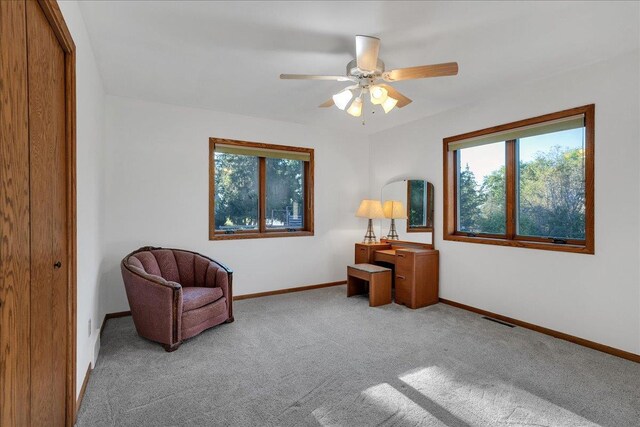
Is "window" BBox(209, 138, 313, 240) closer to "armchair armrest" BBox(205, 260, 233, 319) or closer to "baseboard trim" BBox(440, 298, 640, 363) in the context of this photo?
"armchair armrest" BBox(205, 260, 233, 319)

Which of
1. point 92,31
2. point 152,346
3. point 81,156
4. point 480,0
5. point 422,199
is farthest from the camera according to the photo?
point 422,199

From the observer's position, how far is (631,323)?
2691 millimetres

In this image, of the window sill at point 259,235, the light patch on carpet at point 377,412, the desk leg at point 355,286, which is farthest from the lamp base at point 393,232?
the light patch on carpet at point 377,412

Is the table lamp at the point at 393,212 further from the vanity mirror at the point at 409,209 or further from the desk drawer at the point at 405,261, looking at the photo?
the desk drawer at the point at 405,261

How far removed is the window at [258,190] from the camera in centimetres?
438

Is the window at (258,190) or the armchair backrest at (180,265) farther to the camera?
the window at (258,190)

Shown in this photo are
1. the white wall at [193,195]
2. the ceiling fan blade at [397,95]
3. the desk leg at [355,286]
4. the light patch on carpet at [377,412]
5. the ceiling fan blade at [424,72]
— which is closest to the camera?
the light patch on carpet at [377,412]


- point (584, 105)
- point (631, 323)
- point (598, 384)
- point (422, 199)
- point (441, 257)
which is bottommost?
point (598, 384)

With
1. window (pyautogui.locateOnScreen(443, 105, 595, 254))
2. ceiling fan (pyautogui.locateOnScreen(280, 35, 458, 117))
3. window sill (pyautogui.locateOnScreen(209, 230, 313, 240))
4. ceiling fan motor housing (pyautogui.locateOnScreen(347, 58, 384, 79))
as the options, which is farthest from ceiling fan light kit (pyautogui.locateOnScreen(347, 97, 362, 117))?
window sill (pyautogui.locateOnScreen(209, 230, 313, 240))

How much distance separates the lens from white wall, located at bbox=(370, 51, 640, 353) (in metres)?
2.71

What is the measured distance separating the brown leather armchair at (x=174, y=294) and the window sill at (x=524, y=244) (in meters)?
2.78

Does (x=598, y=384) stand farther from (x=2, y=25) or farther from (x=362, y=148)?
(x=362, y=148)

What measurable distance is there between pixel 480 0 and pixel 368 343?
2710 millimetres

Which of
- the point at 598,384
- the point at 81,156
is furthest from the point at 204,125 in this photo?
the point at 598,384
